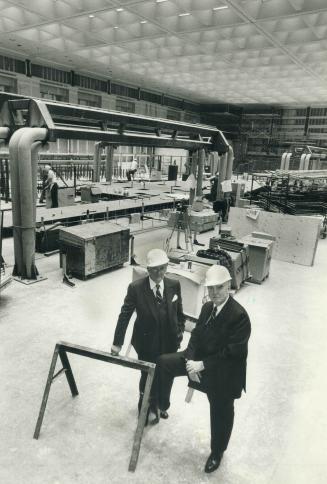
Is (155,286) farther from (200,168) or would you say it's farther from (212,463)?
(200,168)

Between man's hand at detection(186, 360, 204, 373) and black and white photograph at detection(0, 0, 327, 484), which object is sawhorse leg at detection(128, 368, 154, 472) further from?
man's hand at detection(186, 360, 204, 373)

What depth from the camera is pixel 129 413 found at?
372cm

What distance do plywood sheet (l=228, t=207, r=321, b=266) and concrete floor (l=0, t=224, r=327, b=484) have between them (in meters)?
3.33

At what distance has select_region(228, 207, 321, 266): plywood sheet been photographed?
9125mm

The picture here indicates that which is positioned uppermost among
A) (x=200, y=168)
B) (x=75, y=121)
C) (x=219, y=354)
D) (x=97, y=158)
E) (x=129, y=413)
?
(x=75, y=121)

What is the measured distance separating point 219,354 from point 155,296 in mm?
769

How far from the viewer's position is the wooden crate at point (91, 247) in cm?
716

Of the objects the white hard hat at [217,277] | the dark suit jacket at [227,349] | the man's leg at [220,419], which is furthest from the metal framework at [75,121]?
the man's leg at [220,419]

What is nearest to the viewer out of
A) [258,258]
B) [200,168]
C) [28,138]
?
[28,138]

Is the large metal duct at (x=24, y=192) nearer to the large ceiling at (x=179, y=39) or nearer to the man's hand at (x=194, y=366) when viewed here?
the man's hand at (x=194, y=366)

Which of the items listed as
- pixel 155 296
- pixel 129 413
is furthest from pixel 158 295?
pixel 129 413

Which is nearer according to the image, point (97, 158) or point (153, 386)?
point (153, 386)

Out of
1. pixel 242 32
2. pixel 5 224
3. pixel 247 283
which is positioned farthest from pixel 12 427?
pixel 242 32

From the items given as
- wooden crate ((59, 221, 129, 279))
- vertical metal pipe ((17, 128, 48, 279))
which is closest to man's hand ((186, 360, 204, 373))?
wooden crate ((59, 221, 129, 279))
